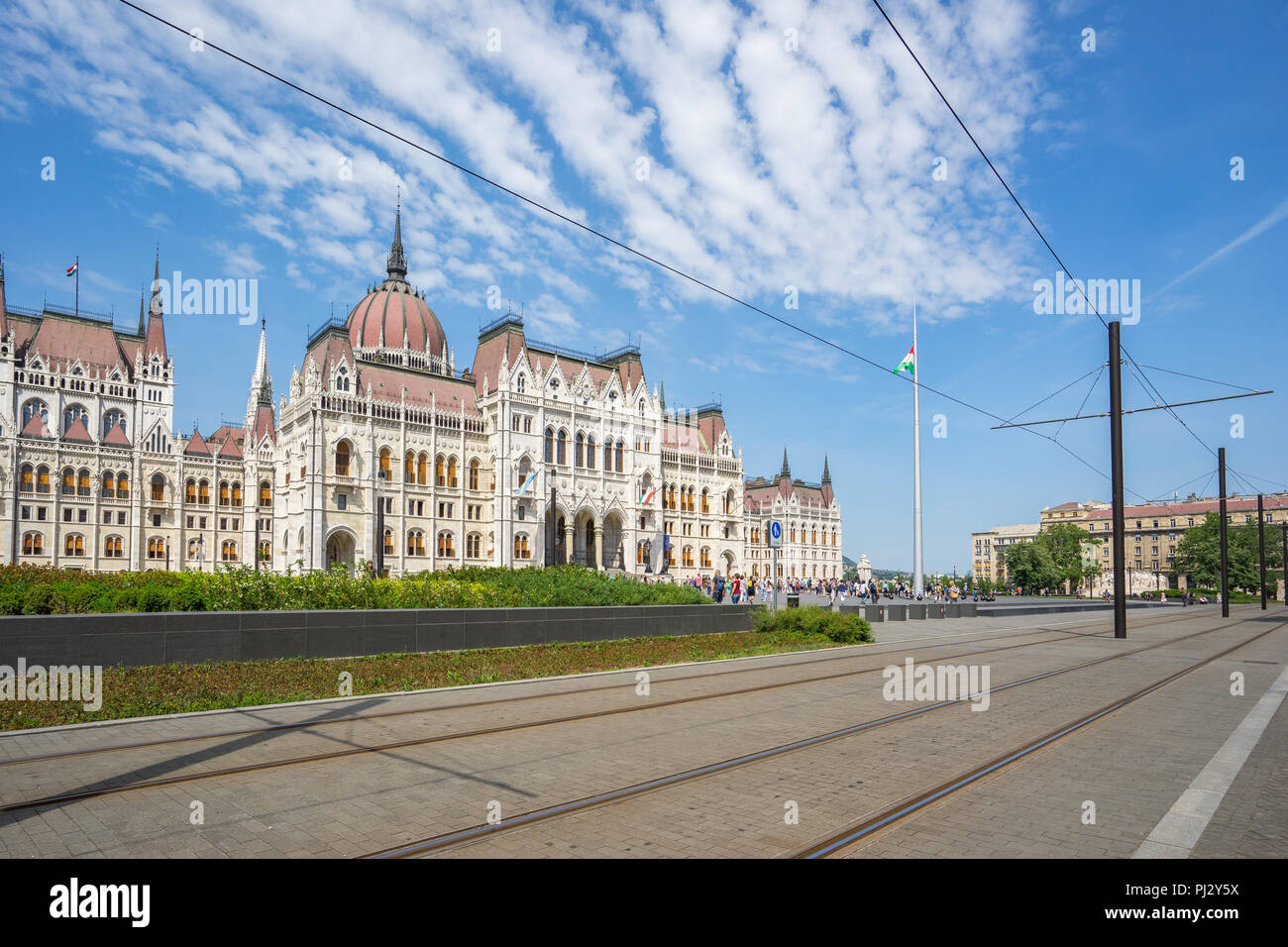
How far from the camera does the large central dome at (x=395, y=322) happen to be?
73812 mm

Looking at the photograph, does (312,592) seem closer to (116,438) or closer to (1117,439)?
(1117,439)

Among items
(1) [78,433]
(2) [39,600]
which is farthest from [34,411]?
(2) [39,600]

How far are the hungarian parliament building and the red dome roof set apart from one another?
7.4 inches

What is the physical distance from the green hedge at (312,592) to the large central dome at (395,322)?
53469 mm

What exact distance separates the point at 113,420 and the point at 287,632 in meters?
79.2

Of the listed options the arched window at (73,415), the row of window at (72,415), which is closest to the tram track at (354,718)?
the row of window at (72,415)

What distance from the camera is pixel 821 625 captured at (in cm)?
2262

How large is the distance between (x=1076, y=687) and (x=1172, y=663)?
601 cm

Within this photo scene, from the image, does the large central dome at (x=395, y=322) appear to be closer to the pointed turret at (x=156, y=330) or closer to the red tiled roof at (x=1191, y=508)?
the pointed turret at (x=156, y=330)

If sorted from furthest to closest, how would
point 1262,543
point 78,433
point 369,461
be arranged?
point 78,433
point 369,461
point 1262,543

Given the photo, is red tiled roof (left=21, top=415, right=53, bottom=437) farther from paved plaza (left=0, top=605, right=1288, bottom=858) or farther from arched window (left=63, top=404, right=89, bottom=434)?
paved plaza (left=0, top=605, right=1288, bottom=858)

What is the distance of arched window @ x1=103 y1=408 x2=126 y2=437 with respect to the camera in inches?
3019
